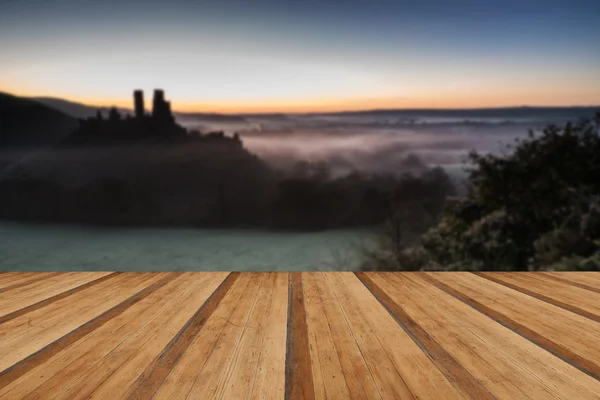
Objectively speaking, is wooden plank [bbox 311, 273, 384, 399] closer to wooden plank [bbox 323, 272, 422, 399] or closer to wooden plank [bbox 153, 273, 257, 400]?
wooden plank [bbox 323, 272, 422, 399]

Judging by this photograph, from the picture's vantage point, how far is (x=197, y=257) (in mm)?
7809

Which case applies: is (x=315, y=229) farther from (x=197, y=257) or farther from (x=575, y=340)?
(x=575, y=340)

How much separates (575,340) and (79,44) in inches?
299

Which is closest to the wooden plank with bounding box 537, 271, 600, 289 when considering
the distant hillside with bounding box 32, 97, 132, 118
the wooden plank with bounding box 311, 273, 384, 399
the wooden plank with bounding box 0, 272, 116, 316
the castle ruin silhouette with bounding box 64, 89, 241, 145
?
the wooden plank with bounding box 311, 273, 384, 399

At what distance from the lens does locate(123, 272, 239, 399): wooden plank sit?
1681 millimetres

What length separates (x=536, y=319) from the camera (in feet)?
8.37

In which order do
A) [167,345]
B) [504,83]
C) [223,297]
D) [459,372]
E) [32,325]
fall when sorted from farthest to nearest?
[504,83], [223,297], [32,325], [167,345], [459,372]

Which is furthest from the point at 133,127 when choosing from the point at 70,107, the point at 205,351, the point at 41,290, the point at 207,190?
the point at 205,351

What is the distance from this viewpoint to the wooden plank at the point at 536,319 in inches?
80.5

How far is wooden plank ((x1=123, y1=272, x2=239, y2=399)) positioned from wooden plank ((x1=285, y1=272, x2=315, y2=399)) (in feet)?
1.33

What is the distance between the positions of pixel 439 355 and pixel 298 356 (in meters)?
0.53

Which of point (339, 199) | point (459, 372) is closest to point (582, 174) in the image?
point (339, 199)

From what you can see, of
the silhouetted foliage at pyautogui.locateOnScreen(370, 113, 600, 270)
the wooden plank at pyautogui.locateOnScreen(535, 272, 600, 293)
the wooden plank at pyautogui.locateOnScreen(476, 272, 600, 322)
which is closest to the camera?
the wooden plank at pyautogui.locateOnScreen(476, 272, 600, 322)

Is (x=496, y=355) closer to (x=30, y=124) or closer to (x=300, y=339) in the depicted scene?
(x=300, y=339)
